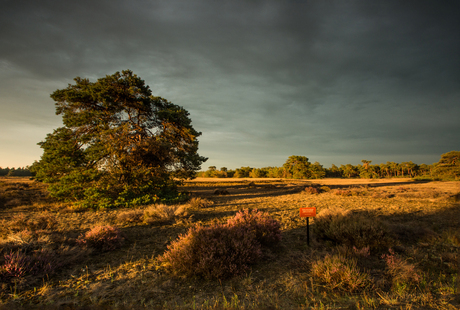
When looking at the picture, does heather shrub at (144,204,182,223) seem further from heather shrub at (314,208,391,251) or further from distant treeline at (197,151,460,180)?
distant treeline at (197,151,460,180)

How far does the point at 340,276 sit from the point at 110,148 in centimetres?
1406

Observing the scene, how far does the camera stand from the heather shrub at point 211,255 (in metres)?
4.08

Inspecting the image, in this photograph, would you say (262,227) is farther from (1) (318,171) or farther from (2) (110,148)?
(1) (318,171)

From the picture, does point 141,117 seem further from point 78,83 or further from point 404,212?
point 404,212

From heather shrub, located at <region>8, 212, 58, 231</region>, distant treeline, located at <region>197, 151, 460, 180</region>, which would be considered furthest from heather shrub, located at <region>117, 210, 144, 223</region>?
distant treeline, located at <region>197, 151, 460, 180</region>

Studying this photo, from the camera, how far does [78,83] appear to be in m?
15.0

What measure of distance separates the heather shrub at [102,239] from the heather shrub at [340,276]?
552 cm

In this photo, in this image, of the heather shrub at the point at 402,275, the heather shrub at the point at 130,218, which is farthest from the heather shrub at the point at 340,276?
the heather shrub at the point at 130,218

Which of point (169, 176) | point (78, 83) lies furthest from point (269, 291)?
point (78, 83)

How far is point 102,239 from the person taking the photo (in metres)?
5.82

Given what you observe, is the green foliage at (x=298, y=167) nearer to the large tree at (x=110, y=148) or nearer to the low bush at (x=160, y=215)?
the large tree at (x=110, y=148)

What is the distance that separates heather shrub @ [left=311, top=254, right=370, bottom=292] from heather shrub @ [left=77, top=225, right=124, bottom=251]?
552cm

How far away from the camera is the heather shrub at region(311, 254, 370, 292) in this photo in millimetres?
3494

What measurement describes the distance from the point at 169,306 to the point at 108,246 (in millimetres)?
3757
